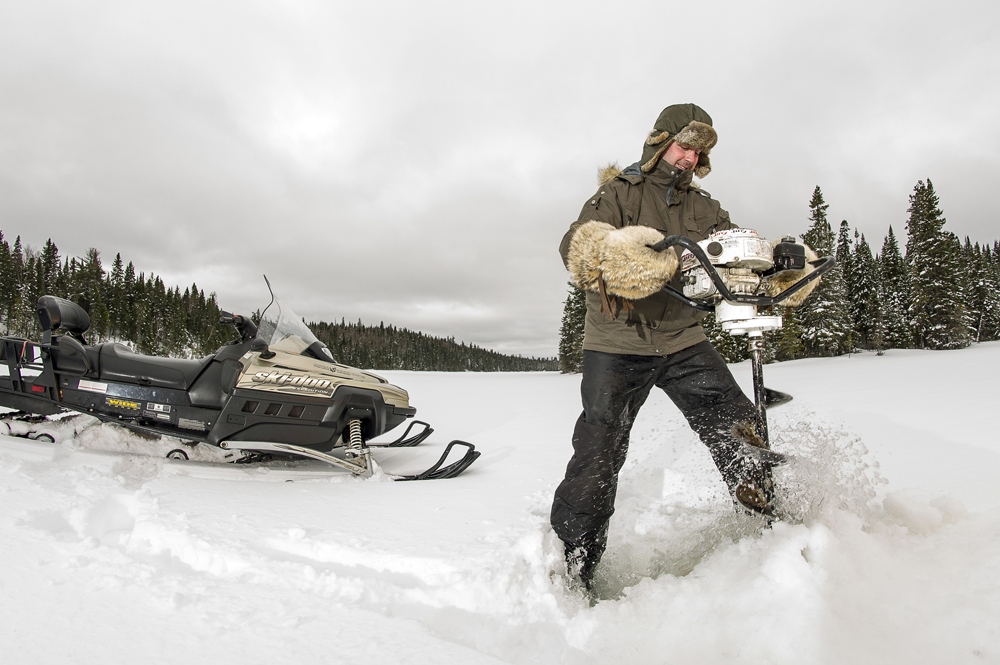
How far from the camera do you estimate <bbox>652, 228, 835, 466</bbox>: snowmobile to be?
1.53m

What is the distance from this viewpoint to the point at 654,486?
9.20 feet

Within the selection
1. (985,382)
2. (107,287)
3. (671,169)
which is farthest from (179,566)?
(107,287)

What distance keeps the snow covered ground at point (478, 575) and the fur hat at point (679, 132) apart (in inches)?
51.4

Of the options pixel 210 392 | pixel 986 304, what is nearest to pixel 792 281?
pixel 210 392

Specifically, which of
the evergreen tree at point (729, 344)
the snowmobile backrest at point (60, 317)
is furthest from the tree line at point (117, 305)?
the snowmobile backrest at point (60, 317)

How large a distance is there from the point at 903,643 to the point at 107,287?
7180 centimetres

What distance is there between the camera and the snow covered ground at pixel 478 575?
115 centimetres

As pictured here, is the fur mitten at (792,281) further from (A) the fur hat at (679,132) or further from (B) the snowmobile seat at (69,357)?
(B) the snowmobile seat at (69,357)

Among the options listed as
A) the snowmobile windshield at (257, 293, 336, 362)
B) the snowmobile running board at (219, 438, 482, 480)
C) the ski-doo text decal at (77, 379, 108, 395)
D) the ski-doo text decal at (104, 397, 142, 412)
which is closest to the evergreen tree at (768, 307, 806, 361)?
the snowmobile running board at (219, 438, 482, 480)

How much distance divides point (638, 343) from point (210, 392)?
325 cm

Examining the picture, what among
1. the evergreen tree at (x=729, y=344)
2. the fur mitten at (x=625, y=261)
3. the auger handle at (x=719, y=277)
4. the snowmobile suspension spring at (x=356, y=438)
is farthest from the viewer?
the evergreen tree at (x=729, y=344)

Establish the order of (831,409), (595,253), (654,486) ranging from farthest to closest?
1. (831,409)
2. (654,486)
3. (595,253)

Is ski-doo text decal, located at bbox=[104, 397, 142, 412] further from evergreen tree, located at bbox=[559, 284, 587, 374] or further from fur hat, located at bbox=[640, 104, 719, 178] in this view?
evergreen tree, located at bbox=[559, 284, 587, 374]

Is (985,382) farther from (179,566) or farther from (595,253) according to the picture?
(179,566)
